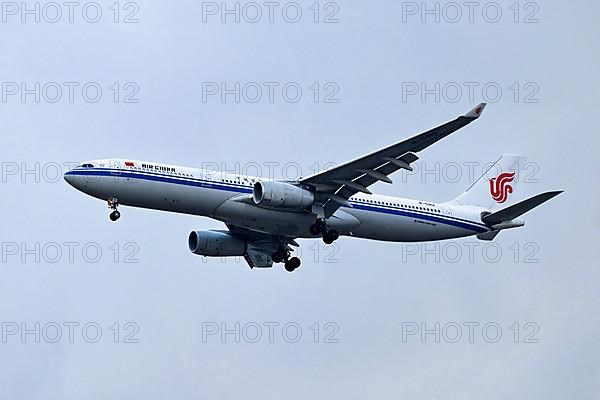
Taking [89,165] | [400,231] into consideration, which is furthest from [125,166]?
[400,231]

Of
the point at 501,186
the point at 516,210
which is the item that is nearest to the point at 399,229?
the point at 516,210

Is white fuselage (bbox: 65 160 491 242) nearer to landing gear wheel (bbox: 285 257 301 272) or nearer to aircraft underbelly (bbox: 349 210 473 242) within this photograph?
aircraft underbelly (bbox: 349 210 473 242)

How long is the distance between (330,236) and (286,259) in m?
6.52

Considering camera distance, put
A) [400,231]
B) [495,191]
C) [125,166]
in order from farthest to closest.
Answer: [495,191] < [400,231] < [125,166]

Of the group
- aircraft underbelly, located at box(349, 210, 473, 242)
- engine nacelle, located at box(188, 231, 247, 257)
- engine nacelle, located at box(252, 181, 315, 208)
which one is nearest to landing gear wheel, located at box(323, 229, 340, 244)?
aircraft underbelly, located at box(349, 210, 473, 242)

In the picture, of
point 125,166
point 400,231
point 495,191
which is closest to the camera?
point 125,166

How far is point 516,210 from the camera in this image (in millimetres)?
63406

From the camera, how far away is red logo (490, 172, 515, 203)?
69.2 metres

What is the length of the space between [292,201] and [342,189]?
9.42 feet

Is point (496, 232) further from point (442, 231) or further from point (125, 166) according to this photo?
point (125, 166)

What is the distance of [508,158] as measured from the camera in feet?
234

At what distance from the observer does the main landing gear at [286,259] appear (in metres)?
66.2

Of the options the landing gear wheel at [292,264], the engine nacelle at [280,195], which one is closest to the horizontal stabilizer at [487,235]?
the landing gear wheel at [292,264]

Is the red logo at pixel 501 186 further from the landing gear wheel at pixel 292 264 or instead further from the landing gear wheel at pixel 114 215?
the landing gear wheel at pixel 114 215
